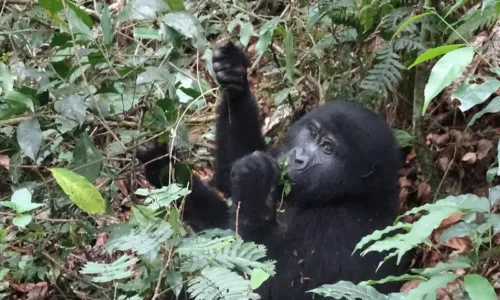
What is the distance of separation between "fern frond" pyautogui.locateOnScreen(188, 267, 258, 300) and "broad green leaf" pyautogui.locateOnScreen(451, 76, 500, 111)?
100cm

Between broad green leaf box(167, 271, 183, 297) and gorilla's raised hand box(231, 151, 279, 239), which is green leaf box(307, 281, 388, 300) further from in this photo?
gorilla's raised hand box(231, 151, 279, 239)

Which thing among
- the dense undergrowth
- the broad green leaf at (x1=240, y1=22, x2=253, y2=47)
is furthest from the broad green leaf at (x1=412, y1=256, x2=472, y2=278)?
the broad green leaf at (x1=240, y1=22, x2=253, y2=47)

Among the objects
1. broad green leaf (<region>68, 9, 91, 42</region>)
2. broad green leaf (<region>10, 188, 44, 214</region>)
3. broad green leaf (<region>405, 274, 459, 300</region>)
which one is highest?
broad green leaf (<region>68, 9, 91, 42</region>)

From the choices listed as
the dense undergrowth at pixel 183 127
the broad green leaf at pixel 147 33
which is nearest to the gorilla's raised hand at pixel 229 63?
the dense undergrowth at pixel 183 127

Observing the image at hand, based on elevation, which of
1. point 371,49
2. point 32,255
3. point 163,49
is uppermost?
point 163,49

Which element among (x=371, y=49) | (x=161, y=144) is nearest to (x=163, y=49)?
(x=161, y=144)

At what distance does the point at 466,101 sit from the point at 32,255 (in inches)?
118

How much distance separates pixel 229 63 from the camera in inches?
179

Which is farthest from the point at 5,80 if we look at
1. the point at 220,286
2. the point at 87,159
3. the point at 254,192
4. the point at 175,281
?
the point at 220,286

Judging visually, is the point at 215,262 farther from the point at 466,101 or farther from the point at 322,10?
the point at 322,10

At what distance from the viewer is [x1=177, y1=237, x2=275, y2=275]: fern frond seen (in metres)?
2.79

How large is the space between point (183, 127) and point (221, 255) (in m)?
1.39

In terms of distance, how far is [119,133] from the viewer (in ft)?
13.6

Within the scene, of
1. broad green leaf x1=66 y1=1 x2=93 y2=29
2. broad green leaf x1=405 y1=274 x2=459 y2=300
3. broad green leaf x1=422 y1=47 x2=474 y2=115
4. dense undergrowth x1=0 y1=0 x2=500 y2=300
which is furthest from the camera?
broad green leaf x1=66 y1=1 x2=93 y2=29
